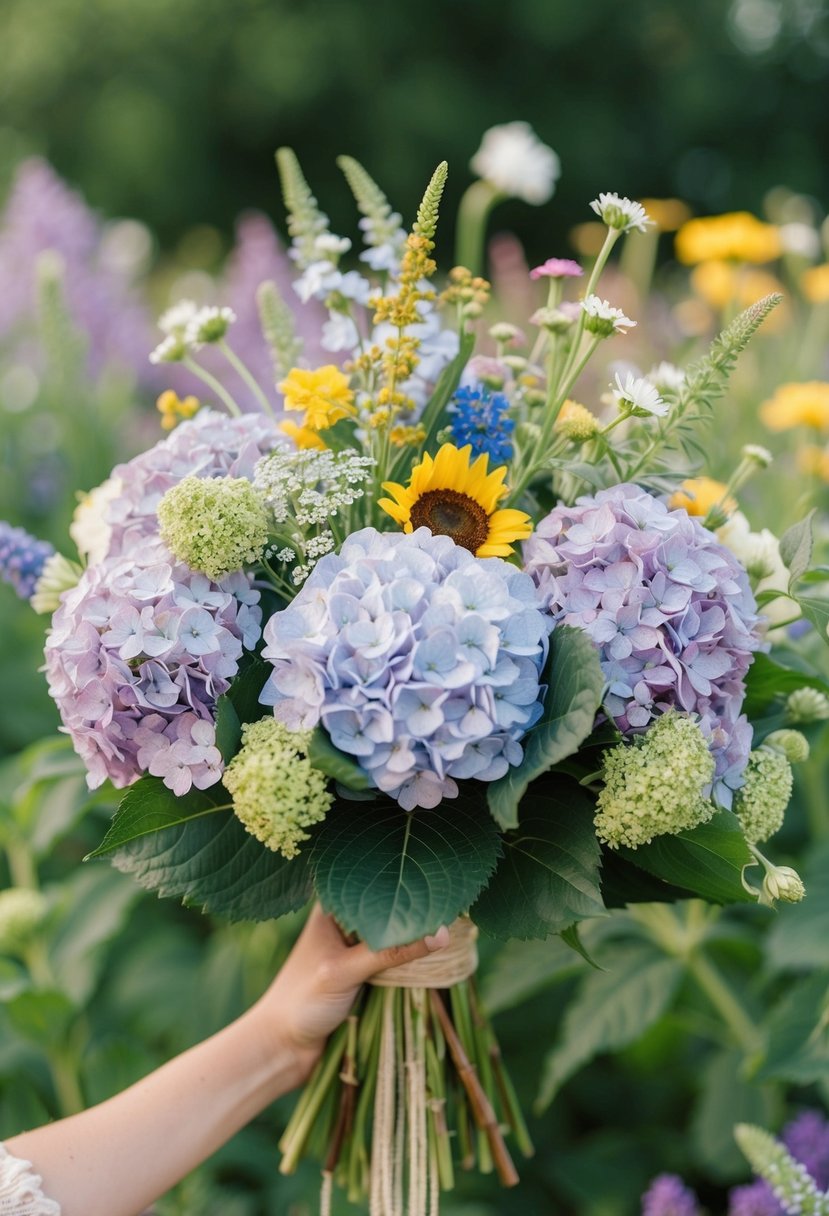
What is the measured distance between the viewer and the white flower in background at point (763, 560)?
1083 millimetres

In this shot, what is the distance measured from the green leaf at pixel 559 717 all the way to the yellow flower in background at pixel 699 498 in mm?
239

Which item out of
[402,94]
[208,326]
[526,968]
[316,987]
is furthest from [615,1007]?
[402,94]

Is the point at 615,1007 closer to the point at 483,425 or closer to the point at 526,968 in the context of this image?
the point at 526,968

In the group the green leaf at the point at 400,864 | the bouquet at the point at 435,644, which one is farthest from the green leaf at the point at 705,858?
the green leaf at the point at 400,864

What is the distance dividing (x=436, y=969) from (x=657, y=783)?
40cm

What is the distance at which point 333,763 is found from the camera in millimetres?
818

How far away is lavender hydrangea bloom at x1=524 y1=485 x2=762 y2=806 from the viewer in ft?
2.93

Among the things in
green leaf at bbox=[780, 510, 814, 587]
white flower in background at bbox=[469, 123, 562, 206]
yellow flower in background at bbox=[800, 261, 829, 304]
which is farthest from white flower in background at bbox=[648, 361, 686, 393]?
yellow flower in background at bbox=[800, 261, 829, 304]

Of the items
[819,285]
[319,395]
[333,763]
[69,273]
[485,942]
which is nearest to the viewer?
[333,763]

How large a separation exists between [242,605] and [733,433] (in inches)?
60.5

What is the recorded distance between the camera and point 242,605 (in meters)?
0.97

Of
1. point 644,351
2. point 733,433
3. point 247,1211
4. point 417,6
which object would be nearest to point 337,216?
point 417,6

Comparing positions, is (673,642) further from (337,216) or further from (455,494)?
(337,216)

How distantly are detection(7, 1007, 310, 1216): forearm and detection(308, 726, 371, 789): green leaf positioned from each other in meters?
0.46
